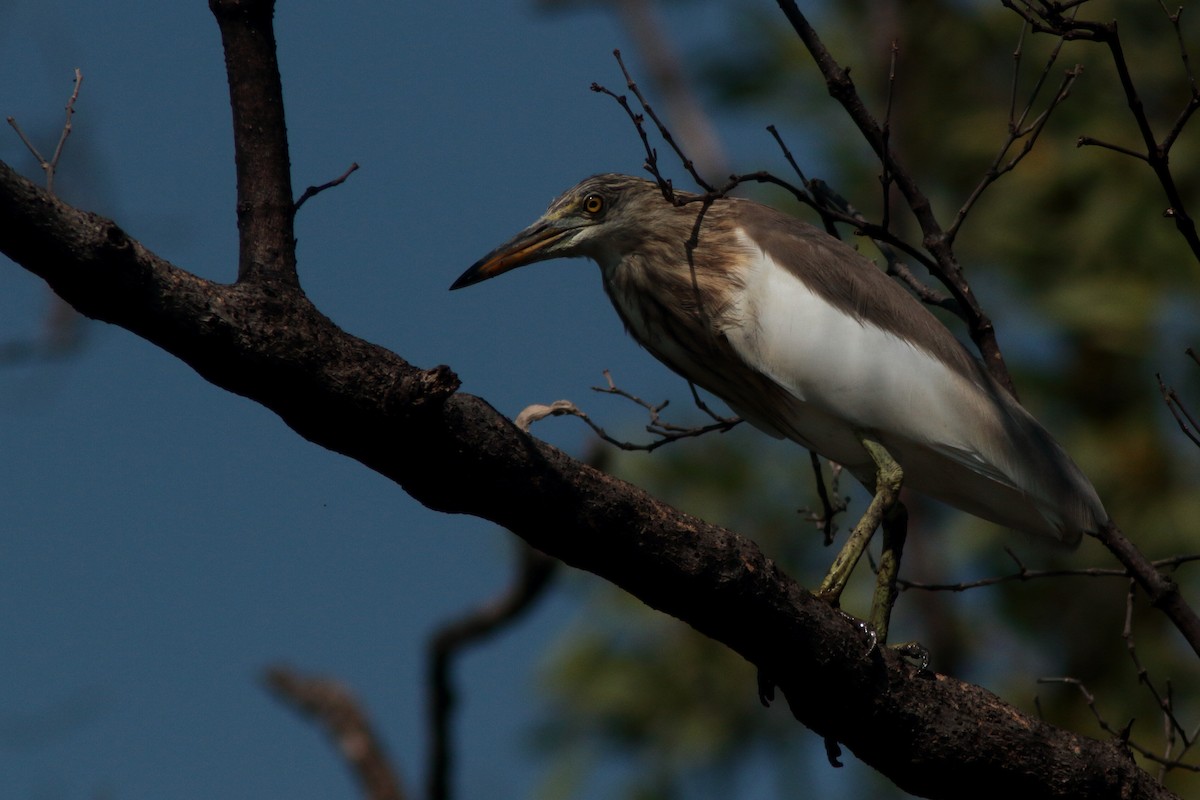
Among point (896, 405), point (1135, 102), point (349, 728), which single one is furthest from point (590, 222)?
point (349, 728)

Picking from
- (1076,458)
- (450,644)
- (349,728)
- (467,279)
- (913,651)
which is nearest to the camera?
(913,651)

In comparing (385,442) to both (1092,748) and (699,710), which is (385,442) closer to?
(1092,748)

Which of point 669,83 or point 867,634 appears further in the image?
point 669,83

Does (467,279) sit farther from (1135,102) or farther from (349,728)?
(349,728)

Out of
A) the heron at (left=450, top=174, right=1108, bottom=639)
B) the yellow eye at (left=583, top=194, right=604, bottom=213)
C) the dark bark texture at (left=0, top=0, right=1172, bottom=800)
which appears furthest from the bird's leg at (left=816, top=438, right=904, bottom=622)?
the yellow eye at (left=583, top=194, right=604, bottom=213)

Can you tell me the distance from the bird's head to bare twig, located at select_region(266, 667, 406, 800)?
288 cm

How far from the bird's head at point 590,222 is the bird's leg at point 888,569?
145 centimetres

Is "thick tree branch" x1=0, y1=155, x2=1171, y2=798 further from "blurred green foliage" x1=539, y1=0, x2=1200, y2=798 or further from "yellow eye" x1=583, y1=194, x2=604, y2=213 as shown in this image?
"blurred green foliage" x1=539, y1=0, x2=1200, y2=798

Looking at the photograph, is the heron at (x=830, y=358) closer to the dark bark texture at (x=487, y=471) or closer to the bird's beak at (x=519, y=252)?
the bird's beak at (x=519, y=252)

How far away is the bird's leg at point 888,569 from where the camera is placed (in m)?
4.34

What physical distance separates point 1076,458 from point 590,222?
467 centimetres

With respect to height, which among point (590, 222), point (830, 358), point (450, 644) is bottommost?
point (450, 644)

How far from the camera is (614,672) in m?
8.41

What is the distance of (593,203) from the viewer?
206 inches
